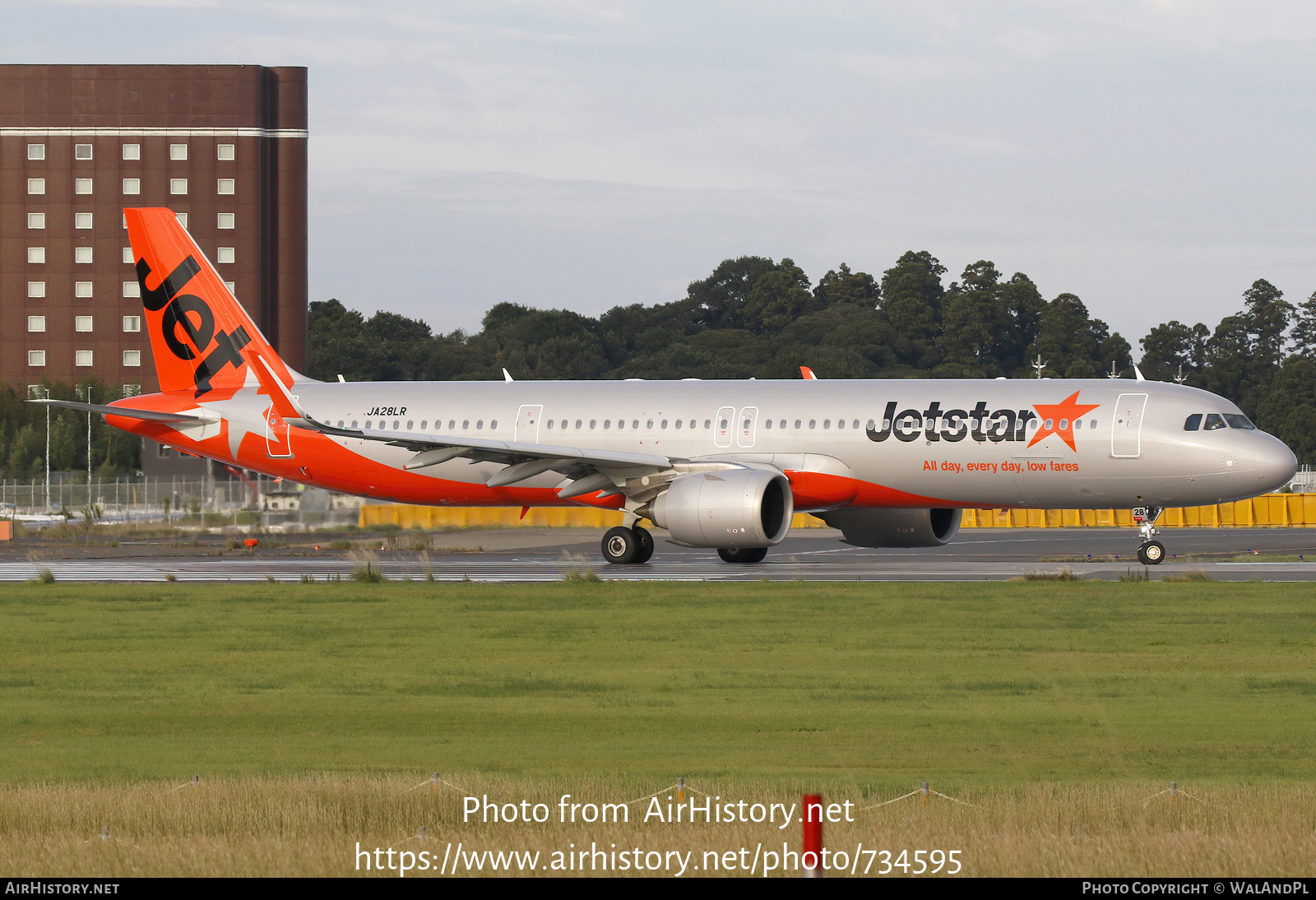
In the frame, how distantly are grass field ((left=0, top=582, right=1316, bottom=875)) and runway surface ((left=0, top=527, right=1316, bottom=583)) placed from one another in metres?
4.87

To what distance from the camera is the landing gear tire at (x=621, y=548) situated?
32969 millimetres

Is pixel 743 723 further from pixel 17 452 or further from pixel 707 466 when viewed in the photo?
pixel 17 452

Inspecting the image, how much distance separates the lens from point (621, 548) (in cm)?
3300

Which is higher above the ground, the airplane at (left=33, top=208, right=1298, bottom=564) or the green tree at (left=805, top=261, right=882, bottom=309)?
the green tree at (left=805, top=261, right=882, bottom=309)

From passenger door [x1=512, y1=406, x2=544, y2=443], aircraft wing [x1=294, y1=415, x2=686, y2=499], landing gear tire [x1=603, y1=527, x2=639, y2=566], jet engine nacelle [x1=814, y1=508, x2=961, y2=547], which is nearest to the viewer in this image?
aircraft wing [x1=294, y1=415, x2=686, y2=499]

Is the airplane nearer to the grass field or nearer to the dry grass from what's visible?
the grass field

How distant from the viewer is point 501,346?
4919 inches

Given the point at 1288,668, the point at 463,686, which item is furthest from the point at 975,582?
the point at 463,686

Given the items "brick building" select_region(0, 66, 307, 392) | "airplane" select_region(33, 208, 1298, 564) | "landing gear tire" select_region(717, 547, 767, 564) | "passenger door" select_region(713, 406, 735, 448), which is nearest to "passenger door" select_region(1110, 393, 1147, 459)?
"airplane" select_region(33, 208, 1298, 564)

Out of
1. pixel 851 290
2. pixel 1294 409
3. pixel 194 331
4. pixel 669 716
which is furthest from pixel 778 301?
pixel 669 716

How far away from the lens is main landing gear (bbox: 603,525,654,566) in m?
33.0

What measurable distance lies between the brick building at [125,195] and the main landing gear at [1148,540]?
96.4 meters
